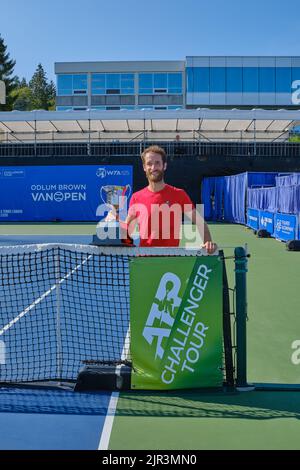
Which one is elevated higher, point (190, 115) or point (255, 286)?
point (190, 115)

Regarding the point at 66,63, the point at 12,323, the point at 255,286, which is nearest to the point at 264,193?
the point at 255,286

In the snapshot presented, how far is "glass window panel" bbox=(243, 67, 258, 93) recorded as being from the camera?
183 ft

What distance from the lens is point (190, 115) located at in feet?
112

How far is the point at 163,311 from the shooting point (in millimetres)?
4637

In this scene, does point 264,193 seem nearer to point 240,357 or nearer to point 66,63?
point 240,357

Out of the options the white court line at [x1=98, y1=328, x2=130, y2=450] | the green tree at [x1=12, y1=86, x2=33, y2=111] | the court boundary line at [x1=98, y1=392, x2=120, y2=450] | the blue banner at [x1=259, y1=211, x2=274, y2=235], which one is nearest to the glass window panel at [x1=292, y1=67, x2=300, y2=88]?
the blue banner at [x1=259, y1=211, x2=274, y2=235]

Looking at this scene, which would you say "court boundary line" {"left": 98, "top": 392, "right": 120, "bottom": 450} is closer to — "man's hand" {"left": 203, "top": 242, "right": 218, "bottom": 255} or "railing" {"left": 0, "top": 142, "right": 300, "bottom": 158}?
"man's hand" {"left": 203, "top": 242, "right": 218, "bottom": 255}

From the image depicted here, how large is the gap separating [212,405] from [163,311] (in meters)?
0.90

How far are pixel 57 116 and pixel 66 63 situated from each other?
91.6 ft

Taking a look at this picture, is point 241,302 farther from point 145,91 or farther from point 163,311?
point 145,91

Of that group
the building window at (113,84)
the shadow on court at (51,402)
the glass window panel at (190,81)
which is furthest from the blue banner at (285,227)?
the building window at (113,84)

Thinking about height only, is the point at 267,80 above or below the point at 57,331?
above

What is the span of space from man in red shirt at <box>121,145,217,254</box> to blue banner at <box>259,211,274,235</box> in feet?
48.1

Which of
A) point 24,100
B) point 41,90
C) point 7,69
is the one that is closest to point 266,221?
point 7,69
